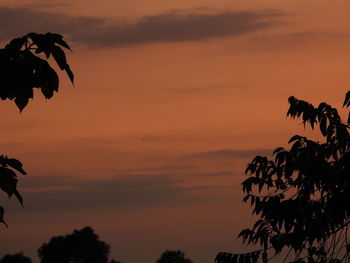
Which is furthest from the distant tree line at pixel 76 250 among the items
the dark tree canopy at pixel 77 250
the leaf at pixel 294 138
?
the leaf at pixel 294 138

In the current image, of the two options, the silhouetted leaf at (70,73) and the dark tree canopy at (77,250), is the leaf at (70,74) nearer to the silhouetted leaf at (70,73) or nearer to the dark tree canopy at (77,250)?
the silhouetted leaf at (70,73)

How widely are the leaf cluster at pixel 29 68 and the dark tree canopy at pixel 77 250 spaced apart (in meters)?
98.4

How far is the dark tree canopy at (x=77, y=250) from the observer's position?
337 ft

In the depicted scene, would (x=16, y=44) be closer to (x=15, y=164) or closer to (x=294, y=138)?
(x=15, y=164)

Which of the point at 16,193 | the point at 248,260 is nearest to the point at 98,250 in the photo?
the point at 248,260

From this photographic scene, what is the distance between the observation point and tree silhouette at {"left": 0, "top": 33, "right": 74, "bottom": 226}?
520cm

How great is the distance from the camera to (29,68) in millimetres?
5188

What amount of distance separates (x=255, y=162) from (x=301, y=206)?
4.54ft

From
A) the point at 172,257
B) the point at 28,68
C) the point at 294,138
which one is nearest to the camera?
the point at 28,68

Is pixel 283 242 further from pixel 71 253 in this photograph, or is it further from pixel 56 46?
pixel 71 253

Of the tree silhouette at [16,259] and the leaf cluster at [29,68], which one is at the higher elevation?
the tree silhouette at [16,259]

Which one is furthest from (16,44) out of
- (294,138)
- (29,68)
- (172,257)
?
(172,257)

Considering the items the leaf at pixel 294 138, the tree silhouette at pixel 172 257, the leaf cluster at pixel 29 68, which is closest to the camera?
the leaf cluster at pixel 29 68

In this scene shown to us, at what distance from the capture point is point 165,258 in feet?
298
